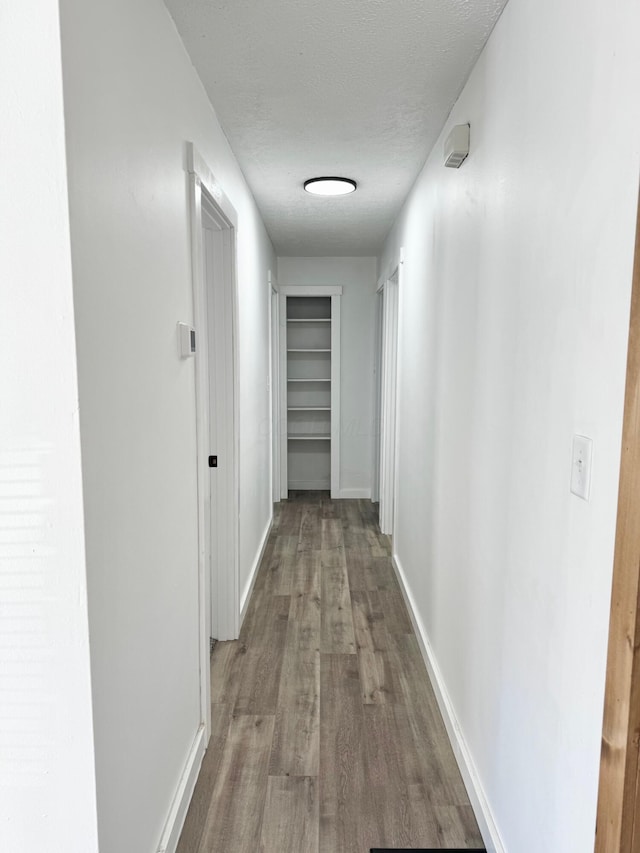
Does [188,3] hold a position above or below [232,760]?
above

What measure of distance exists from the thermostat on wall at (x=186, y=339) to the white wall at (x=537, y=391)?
0.95m

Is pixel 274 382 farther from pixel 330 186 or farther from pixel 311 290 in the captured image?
pixel 330 186

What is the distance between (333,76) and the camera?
2010 mm

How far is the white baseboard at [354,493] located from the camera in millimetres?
5973

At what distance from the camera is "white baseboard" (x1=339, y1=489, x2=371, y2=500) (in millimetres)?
5973

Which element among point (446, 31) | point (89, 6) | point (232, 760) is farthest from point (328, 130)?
point (232, 760)

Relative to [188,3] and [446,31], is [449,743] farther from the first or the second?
[188,3]

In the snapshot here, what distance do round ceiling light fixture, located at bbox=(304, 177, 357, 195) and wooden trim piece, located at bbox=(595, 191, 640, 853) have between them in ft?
8.41

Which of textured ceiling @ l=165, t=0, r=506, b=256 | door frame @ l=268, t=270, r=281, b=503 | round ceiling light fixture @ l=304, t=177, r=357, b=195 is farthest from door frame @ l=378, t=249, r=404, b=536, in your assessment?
textured ceiling @ l=165, t=0, r=506, b=256

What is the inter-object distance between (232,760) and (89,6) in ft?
7.38

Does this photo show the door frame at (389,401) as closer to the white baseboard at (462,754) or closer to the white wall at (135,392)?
the white baseboard at (462,754)

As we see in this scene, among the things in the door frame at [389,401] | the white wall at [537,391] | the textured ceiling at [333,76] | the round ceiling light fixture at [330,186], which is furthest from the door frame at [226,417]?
the door frame at [389,401]

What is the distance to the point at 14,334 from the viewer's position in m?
1.05

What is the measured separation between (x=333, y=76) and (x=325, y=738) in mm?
2455
